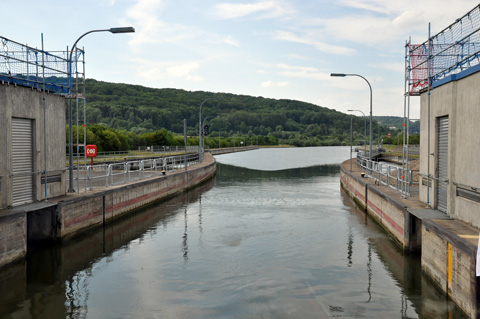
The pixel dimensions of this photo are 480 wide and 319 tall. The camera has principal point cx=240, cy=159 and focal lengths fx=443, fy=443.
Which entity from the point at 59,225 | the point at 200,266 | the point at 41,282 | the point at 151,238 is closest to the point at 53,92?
the point at 59,225

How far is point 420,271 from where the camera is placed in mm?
13320

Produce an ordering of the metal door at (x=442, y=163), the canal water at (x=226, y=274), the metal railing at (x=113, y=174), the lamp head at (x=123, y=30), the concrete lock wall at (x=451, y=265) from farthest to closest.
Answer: the metal railing at (x=113, y=174) → the lamp head at (x=123, y=30) → the metal door at (x=442, y=163) → the canal water at (x=226, y=274) → the concrete lock wall at (x=451, y=265)

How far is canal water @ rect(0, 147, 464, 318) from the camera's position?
10.5 meters

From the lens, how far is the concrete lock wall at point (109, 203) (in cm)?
1664

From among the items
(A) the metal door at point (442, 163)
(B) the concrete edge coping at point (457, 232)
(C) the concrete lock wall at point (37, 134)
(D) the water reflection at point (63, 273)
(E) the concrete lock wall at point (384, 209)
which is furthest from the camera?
(E) the concrete lock wall at point (384, 209)

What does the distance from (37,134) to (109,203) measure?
5.33 m

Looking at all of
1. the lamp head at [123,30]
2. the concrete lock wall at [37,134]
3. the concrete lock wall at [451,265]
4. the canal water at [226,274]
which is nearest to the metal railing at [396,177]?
the canal water at [226,274]

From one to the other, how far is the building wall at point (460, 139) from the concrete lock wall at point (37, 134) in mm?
13725

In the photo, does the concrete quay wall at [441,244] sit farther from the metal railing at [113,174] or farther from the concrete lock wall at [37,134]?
the concrete lock wall at [37,134]

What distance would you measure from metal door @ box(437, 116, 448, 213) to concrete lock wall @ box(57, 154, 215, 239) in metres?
13.1

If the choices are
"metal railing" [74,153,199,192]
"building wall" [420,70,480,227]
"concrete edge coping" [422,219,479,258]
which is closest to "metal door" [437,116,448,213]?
"building wall" [420,70,480,227]

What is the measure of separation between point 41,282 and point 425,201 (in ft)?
42.9

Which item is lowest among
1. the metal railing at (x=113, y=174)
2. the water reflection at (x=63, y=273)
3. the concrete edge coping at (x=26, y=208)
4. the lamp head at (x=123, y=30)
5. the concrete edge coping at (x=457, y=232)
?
the water reflection at (x=63, y=273)

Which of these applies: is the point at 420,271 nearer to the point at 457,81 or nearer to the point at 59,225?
the point at 457,81
